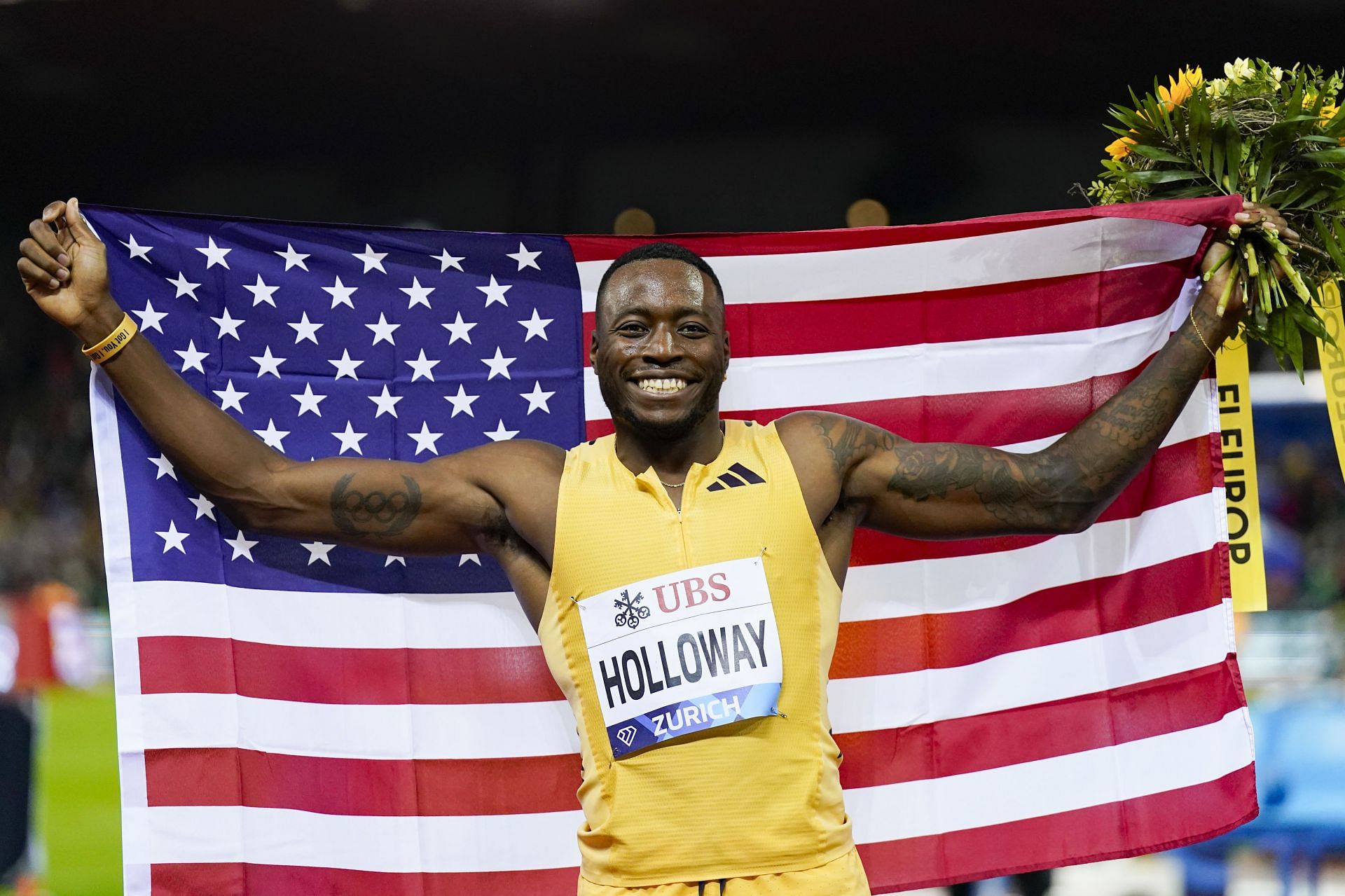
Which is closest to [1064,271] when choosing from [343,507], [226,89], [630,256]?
[630,256]

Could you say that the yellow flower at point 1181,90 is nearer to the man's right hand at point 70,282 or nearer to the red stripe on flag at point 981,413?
the red stripe on flag at point 981,413

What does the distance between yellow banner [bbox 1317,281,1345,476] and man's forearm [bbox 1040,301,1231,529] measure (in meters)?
0.66

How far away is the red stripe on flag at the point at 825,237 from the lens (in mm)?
2879

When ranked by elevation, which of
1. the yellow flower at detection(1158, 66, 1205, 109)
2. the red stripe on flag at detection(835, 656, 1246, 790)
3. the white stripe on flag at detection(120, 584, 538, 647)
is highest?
the yellow flower at detection(1158, 66, 1205, 109)

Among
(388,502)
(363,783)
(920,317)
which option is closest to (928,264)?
(920,317)

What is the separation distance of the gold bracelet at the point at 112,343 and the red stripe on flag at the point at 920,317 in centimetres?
102

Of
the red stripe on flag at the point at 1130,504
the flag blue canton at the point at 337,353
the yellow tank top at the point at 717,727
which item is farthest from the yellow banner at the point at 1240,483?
the flag blue canton at the point at 337,353

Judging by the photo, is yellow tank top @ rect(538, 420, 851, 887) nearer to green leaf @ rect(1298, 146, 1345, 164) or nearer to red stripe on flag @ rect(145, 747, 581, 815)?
red stripe on flag @ rect(145, 747, 581, 815)

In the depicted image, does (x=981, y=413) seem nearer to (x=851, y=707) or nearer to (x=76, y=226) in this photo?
(x=851, y=707)

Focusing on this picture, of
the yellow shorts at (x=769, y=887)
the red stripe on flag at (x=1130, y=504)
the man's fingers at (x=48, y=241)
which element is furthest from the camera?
the red stripe on flag at (x=1130, y=504)

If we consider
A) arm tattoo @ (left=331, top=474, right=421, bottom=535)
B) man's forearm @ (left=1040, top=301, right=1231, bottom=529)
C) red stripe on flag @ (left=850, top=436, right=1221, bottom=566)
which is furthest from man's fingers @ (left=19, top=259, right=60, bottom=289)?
man's forearm @ (left=1040, top=301, right=1231, bottom=529)

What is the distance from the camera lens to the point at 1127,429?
2.55m

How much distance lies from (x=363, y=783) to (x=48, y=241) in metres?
1.37

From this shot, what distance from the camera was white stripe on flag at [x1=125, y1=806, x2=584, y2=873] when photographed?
2.70m
